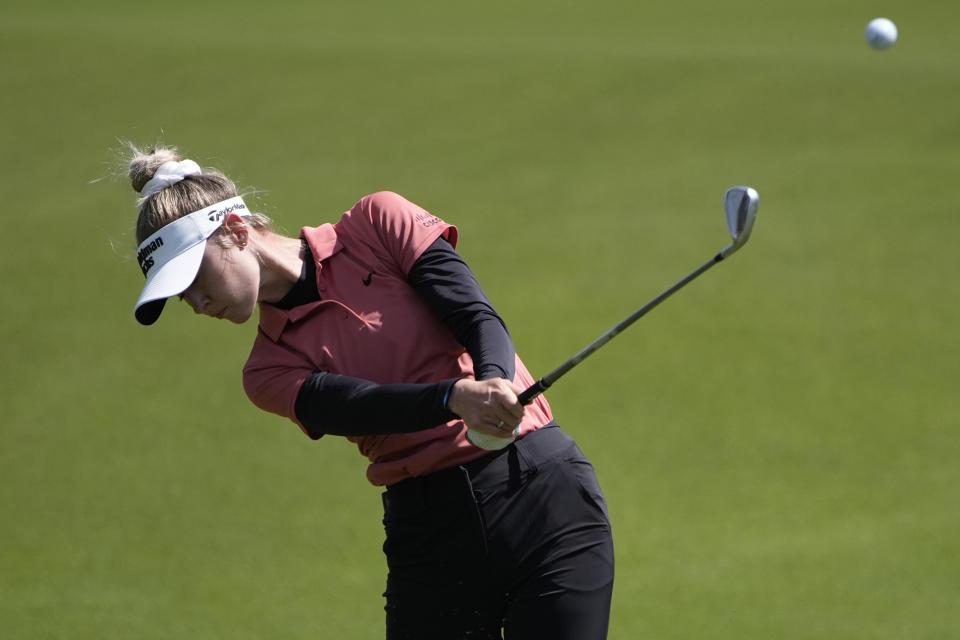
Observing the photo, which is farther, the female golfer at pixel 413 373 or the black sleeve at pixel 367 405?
the female golfer at pixel 413 373

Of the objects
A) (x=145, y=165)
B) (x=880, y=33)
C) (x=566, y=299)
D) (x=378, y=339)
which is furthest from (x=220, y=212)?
(x=880, y=33)

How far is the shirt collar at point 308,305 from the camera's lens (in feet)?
5.77

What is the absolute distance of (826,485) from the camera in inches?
154

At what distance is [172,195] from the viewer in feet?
5.78

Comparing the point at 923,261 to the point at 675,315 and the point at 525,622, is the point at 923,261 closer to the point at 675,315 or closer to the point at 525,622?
the point at 675,315

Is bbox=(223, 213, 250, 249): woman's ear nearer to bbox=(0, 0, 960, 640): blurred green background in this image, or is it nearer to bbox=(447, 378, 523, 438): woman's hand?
bbox=(447, 378, 523, 438): woman's hand

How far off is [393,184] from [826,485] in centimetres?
311

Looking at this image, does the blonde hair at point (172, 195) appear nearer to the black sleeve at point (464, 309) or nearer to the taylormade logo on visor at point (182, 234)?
the taylormade logo on visor at point (182, 234)

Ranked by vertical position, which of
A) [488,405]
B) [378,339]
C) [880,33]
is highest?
[880,33]

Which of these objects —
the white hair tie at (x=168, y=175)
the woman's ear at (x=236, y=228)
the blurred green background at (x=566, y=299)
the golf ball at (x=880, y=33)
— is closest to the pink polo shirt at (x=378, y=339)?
the woman's ear at (x=236, y=228)

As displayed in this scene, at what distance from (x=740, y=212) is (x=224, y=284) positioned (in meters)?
0.80


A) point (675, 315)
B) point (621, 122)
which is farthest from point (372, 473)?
point (621, 122)

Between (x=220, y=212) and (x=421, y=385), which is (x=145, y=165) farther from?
(x=421, y=385)

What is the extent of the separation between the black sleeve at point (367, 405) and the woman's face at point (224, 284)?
156 mm
